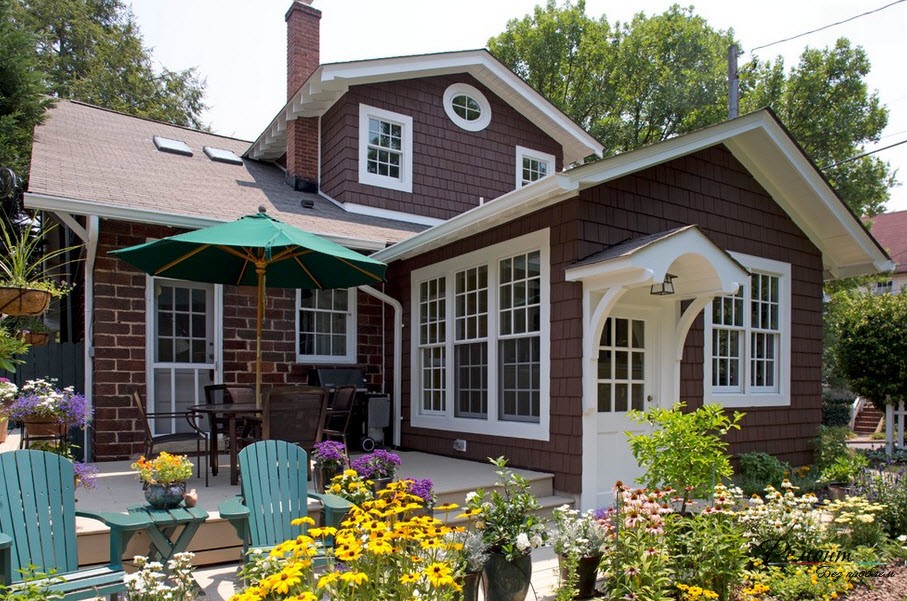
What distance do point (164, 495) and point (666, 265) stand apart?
3.92 metres

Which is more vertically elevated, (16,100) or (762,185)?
(16,100)

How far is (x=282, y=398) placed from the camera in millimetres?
5070

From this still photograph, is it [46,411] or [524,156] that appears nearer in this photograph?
[46,411]

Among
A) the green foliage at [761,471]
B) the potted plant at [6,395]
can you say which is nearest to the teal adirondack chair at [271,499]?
the potted plant at [6,395]

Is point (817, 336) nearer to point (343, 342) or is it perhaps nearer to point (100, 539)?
point (343, 342)

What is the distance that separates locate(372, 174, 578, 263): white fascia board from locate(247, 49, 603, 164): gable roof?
317 centimetres

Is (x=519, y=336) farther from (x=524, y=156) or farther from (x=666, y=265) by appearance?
(x=524, y=156)

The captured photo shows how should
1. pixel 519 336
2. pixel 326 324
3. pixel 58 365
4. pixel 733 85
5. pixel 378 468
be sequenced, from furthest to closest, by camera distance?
pixel 733 85
pixel 326 324
pixel 58 365
pixel 519 336
pixel 378 468

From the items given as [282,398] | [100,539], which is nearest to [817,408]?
[282,398]

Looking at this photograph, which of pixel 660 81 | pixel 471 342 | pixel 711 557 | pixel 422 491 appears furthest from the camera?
pixel 660 81

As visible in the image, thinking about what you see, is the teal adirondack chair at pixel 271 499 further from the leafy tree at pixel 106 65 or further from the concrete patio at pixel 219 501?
the leafy tree at pixel 106 65

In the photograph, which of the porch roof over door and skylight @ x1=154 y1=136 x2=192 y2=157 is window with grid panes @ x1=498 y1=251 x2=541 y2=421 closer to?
the porch roof over door

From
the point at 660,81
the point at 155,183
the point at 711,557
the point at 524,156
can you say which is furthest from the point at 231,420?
the point at 660,81

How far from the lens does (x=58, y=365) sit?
24.1ft
